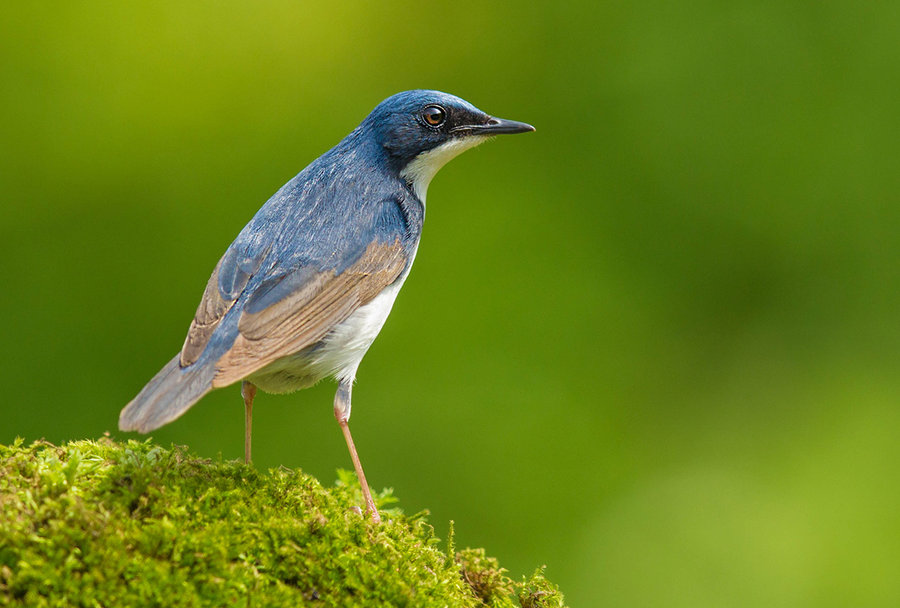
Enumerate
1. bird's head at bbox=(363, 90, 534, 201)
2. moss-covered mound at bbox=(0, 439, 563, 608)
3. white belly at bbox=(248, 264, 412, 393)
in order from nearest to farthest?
moss-covered mound at bbox=(0, 439, 563, 608) → white belly at bbox=(248, 264, 412, 393) → bird's head at bbox=(363, 90, 534, 201)

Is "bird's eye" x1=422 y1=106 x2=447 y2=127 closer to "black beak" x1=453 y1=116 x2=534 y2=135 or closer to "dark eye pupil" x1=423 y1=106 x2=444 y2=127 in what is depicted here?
"dark eye pupil" x1=423 y1=106 x2=444 y2=127

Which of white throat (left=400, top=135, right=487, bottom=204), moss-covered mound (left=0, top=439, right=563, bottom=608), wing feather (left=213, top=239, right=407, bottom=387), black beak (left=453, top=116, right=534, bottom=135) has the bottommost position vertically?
moss-covered mound (left=0, top=439, right=563, bottom=608)

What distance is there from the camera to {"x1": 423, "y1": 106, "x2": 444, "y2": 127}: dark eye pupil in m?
5.27

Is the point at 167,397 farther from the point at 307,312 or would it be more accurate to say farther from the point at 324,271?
the point at 324,271

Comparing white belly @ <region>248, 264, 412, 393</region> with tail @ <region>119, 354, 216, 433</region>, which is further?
white belly @ <region>248, 264, 412, 393</region>

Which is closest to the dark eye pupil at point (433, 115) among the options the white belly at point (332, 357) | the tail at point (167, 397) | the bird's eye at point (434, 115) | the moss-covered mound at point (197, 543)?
the bird's eye at point (434, 115)

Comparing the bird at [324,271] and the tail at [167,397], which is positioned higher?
the bird at [324,271]

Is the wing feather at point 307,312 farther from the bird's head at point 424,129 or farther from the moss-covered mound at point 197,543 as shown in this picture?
the bird's head at point 424,129

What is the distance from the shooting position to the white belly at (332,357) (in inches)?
A: 174

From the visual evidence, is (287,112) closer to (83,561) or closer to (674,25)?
(674,25)

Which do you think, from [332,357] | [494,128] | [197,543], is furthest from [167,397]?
[494,128]

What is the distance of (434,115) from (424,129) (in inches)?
4.2

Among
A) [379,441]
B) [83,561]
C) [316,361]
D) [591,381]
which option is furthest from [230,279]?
[591,381]

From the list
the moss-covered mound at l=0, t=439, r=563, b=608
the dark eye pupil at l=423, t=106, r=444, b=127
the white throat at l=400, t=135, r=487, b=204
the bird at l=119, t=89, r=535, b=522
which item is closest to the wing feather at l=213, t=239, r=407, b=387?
the bird at l=119, t=89, r=535, b=522
